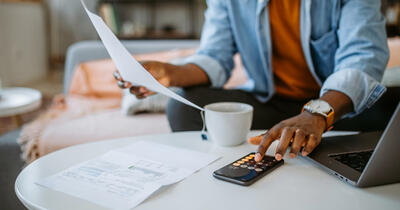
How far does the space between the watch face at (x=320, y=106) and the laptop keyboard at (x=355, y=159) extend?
11 centimetres

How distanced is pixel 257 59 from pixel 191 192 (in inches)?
27.5

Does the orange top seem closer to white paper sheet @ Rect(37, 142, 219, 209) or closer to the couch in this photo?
the couch

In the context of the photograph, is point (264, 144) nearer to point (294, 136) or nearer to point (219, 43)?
point (294, 136)

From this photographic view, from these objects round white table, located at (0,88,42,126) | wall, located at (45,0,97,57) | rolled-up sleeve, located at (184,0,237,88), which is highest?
rolled-up sleeve, located at (184,0,237,88)

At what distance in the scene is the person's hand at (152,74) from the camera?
2.84 feet

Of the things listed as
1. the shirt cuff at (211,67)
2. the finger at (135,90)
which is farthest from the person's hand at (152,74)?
the shirt cuff at (211,67)

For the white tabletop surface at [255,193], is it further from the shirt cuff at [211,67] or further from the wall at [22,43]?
the wall at [22,43]

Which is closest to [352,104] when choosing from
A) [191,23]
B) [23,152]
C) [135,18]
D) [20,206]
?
[20,206]

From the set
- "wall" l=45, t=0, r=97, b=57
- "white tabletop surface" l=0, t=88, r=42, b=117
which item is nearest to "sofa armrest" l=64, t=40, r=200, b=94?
"white tabletop surface" l=0, t=88, r=42, b=117

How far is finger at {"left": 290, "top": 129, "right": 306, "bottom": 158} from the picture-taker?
0.65 m

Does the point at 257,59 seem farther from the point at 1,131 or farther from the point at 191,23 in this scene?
the point at 191,23

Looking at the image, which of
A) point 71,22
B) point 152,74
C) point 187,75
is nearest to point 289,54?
point 187,75

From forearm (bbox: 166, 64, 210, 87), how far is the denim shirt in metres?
0.02

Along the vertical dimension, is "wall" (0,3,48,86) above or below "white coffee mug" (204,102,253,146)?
below
